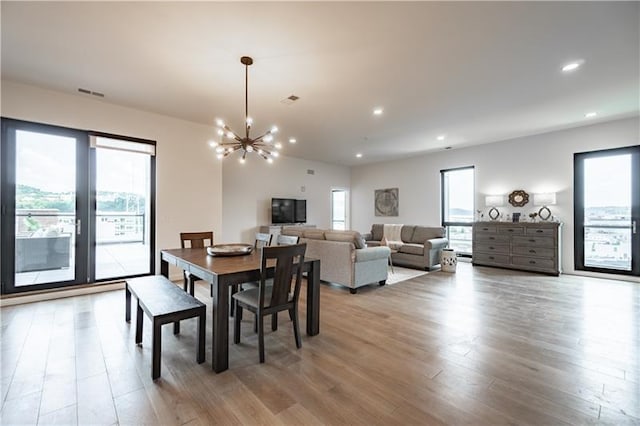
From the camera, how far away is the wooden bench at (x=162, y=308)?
206 cm

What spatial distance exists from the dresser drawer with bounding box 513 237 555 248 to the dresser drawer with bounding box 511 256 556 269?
0.29 m

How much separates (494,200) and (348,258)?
4364mm

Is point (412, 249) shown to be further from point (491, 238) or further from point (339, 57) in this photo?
point (339, 57)

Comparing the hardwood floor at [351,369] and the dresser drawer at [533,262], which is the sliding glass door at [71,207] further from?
the dresser drawer at [533,262]

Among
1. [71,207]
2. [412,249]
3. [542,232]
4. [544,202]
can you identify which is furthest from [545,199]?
[71,207]

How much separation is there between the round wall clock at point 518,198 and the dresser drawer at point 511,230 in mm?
682

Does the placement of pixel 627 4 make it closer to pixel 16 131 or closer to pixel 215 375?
pixel 215 375

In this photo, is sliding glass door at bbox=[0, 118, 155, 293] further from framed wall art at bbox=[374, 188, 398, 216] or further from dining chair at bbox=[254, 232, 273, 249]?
framed wall art at bbox=[374, 188, 398, 216]

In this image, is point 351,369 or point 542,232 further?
point 542,232

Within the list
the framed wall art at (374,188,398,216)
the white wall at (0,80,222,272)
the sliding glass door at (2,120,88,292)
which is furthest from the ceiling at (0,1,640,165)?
the framed wall art at (374,188,398,216)

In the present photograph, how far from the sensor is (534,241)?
560 cm

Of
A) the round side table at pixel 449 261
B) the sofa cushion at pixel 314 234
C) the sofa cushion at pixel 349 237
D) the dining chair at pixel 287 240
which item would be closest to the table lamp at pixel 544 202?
the round side table at pixel 449 261

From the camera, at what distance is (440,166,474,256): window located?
7.16m

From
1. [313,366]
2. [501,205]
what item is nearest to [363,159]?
[501,205]
